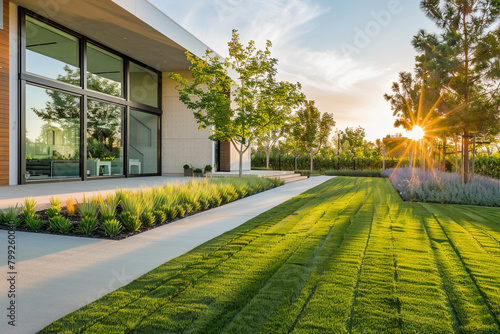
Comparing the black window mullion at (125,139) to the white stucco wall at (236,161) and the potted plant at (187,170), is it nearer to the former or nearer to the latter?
the potted plant at (187,170)

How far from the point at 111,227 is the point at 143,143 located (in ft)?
37.7

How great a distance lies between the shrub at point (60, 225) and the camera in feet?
14.4

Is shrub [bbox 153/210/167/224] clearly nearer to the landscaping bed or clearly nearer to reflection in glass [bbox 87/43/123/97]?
the landscaping bed

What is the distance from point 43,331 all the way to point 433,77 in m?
10.4

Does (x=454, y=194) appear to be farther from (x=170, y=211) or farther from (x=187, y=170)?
(x=187, y=170)

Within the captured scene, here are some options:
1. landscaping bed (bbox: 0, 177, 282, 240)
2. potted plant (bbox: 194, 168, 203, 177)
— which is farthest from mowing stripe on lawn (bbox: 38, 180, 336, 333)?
potted plant (bbox: 194, 168, 203, 177)

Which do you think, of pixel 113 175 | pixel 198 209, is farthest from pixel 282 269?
pixel 113 175

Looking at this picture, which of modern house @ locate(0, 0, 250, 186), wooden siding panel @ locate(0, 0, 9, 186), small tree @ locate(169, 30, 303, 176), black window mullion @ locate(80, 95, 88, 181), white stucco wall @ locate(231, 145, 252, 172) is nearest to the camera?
wooden siding panel @ locate(0, 0, 9, 186)

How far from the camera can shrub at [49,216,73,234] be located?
4.38 metres

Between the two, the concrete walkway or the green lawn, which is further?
the concrete walkway

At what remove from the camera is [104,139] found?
12.5 meters

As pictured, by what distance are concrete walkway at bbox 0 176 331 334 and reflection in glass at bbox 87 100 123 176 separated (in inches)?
315

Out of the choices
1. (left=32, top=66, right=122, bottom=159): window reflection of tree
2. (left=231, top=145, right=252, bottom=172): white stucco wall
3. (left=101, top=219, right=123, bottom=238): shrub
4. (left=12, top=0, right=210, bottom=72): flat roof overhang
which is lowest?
(left=101, top=219, right=123, bottom=238): shrub

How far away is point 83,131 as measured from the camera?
11250mm
